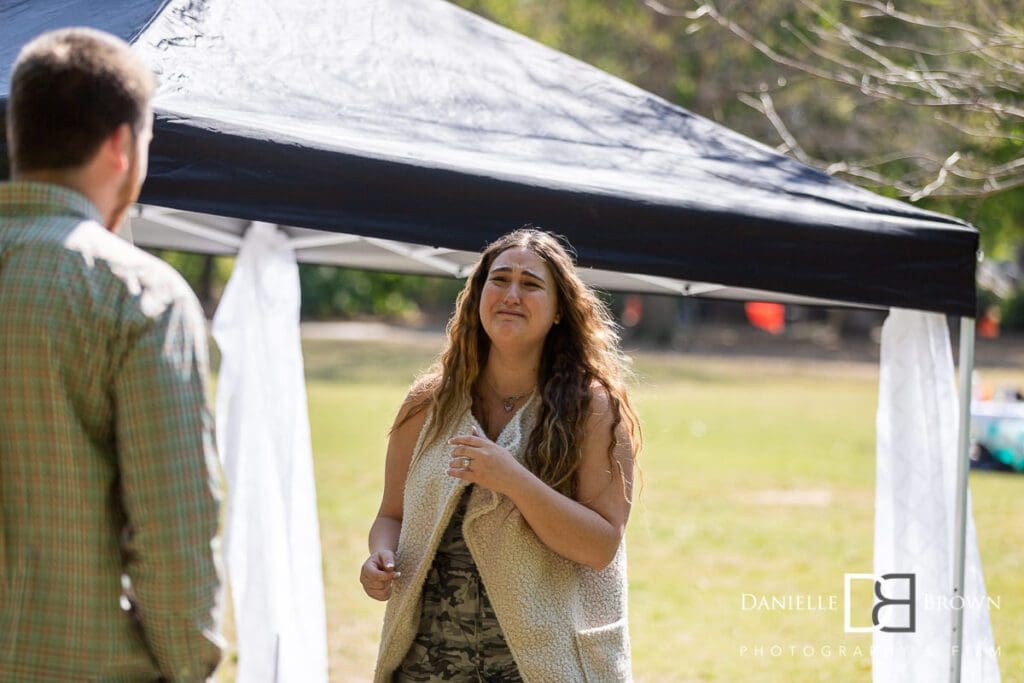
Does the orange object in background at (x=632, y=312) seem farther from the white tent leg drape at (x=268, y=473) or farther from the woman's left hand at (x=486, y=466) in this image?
the woman's left hand at (x=486, y=466)

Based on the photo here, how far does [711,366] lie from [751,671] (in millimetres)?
20045

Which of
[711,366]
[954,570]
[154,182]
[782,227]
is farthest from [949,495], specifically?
[711,366]

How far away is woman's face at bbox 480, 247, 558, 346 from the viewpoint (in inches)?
113

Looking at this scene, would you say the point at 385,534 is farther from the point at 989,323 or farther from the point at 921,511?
the point at 989,323

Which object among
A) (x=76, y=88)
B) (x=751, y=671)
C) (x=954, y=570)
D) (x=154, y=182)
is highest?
(x=76, y=88)

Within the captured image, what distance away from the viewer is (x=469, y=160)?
133 inches

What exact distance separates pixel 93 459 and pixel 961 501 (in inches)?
113

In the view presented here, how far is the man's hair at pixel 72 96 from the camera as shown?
1.75m

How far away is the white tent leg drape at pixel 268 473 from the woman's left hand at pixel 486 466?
4.20ft

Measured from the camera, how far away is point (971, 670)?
3863 mm

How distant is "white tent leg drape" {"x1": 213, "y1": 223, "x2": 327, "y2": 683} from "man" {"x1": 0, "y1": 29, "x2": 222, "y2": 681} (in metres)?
1.95

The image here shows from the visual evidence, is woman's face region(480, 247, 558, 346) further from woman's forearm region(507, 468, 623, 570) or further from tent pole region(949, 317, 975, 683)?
tent pole region(949, 317, 975, 683)

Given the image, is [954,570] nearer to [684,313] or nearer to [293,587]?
[293,587]

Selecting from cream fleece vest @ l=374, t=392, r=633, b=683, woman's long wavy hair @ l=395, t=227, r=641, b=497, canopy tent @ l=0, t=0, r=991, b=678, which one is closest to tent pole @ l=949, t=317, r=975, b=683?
canopy tent @ l=0, t=0, r=991, b=678
